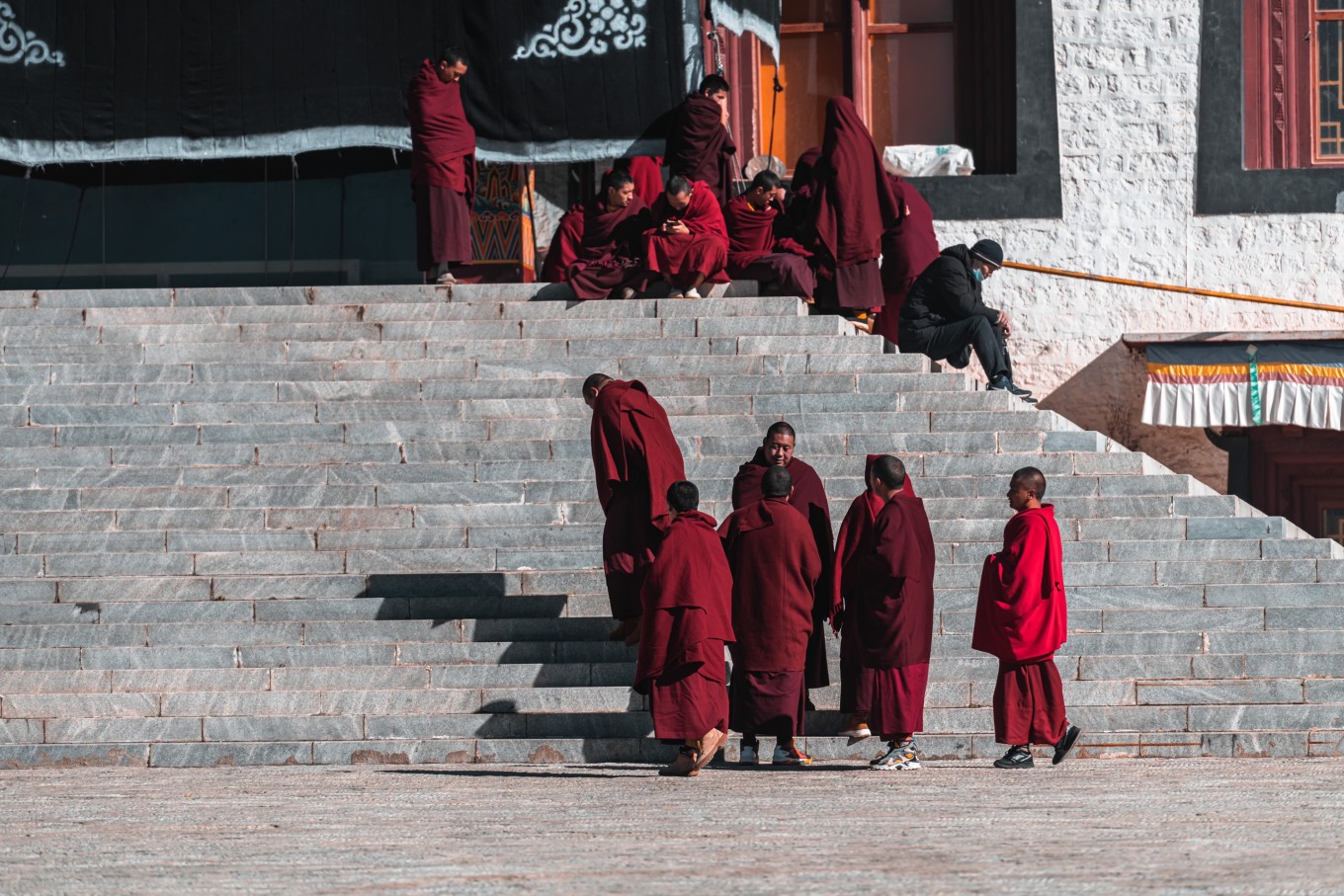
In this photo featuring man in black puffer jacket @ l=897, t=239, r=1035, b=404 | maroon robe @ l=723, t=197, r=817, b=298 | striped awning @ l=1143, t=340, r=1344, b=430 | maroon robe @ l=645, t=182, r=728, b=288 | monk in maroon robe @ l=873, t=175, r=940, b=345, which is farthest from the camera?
striped awning @ l=1143, t=340, r=1344, b=430

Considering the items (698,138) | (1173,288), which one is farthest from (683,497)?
(1173,288)

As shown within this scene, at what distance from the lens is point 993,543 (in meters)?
9.83

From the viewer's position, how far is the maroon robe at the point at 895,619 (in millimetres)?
8227

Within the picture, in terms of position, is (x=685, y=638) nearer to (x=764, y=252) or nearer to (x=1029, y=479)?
(x=1029, y=479)

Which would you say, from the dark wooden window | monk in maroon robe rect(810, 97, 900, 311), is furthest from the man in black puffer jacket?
the dark wooden window

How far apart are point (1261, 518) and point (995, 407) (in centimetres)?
156

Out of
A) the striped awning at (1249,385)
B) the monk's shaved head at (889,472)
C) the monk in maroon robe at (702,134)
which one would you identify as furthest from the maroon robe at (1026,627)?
the striped awning at (1249,385)

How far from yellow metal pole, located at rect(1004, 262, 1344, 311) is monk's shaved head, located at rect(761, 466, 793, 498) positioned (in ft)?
21.4

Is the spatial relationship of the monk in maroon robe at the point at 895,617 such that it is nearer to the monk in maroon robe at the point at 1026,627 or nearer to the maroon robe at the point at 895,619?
the maroon robe at the point at 895,619

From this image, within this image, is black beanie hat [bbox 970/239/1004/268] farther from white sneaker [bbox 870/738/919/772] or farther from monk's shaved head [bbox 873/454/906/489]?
white sneaker [bbox 870/738/919/772]

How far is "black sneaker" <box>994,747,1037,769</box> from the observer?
8.15 metres

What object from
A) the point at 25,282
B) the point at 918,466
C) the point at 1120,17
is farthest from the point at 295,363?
the point at 1120,17

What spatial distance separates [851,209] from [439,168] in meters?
2.43

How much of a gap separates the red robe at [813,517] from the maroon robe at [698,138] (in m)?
4.18
